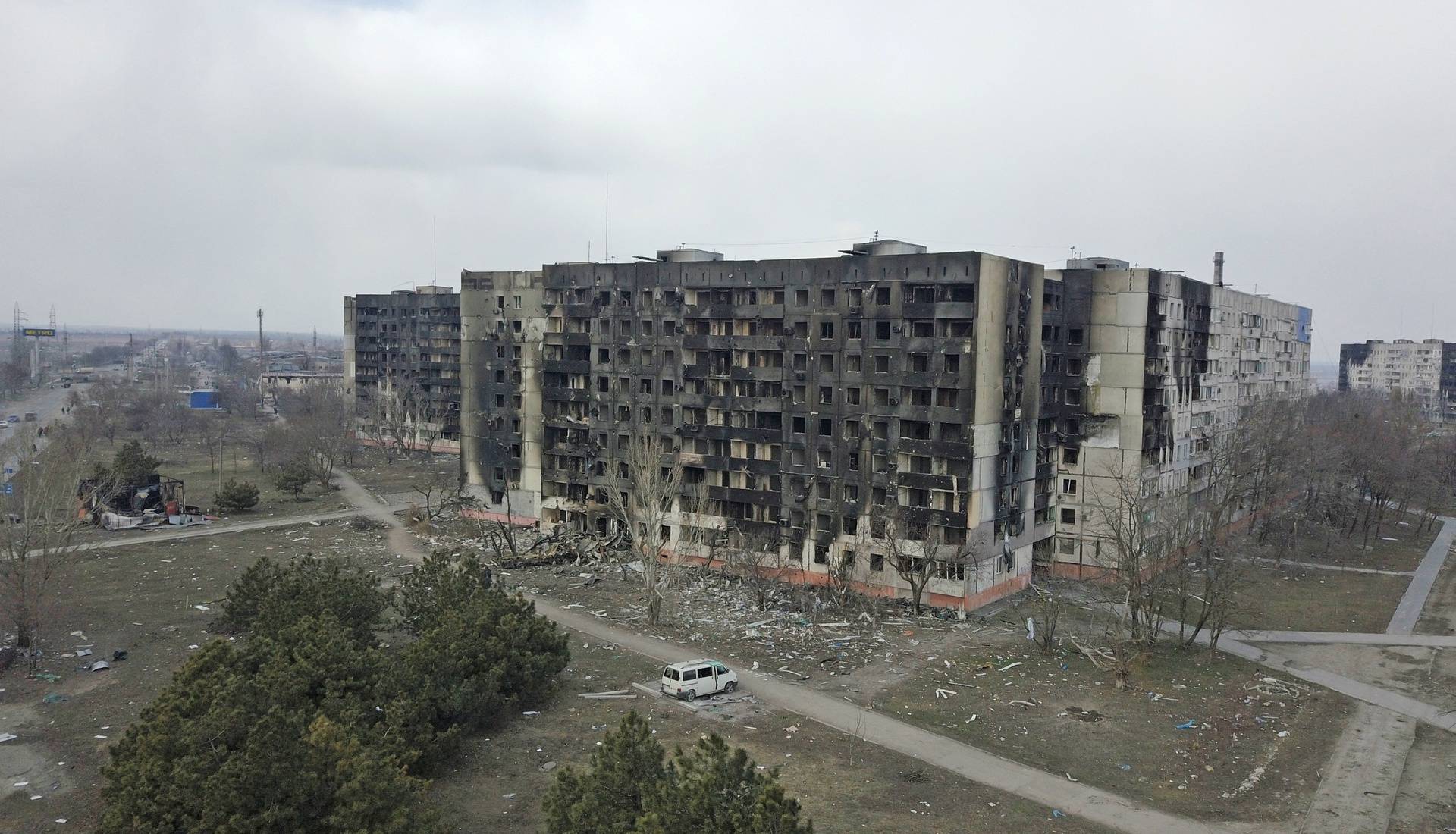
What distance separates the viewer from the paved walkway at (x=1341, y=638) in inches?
1760

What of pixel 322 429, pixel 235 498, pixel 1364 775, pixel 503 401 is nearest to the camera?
pixel 1364 775

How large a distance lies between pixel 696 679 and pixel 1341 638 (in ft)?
107

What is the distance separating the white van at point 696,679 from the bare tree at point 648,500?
9.42 meters

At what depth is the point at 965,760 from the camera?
2972 centimetres

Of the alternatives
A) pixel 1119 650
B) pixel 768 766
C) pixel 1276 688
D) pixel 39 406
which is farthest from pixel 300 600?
pixel 39 406

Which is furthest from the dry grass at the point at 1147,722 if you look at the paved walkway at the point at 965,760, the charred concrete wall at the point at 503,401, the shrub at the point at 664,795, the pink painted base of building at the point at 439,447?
the pink painted base of building at the point at 439,447

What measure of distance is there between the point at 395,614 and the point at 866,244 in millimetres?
31854

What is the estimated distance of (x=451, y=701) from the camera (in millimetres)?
29094

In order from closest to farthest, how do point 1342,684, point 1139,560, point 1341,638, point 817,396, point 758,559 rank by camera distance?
point 1342,684, point 1139,560, point 1341,638, point 758,559, point 817,396

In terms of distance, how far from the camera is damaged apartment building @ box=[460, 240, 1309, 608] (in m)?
48.4

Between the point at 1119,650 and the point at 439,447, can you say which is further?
the point at 439,447

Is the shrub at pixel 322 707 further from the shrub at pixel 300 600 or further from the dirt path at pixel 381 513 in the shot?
the dirt path at pixel 381 513

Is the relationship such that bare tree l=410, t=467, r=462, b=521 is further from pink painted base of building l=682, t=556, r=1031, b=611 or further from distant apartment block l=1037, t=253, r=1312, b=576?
distant apartment block l=1037, t=253, r=1312, b=576

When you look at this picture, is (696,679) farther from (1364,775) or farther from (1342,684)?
(1342,684)
